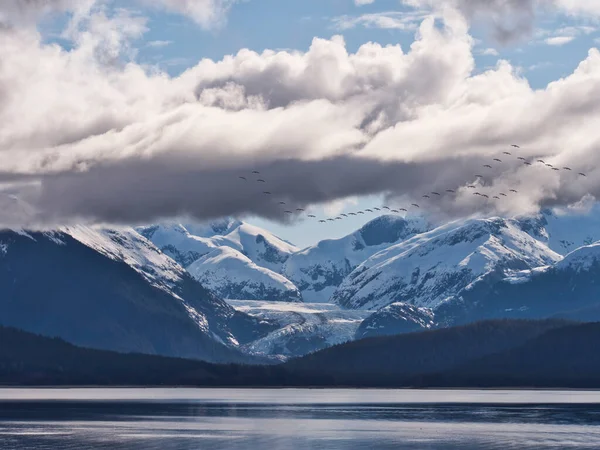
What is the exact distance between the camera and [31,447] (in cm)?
19862

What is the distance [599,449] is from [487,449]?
1705cm

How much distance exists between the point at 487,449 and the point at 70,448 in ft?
214

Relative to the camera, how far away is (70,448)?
199625 mm

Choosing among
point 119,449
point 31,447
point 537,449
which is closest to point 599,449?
point 537,449

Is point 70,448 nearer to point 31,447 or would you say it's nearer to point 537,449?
point 31,447

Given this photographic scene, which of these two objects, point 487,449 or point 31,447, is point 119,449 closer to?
point 31,447

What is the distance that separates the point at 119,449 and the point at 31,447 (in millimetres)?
13599

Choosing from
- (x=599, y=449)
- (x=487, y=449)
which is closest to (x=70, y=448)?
(x=487, y=449)

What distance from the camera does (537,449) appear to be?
198 meters

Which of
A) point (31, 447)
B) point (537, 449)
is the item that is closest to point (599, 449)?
point (537, 449)

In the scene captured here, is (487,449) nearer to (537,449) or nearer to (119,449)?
(537,449)

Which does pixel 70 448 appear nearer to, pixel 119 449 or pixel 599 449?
pixel 119 449

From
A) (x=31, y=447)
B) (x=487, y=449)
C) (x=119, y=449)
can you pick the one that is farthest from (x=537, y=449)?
(x=31, y=447)

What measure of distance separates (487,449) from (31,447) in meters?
71.1
